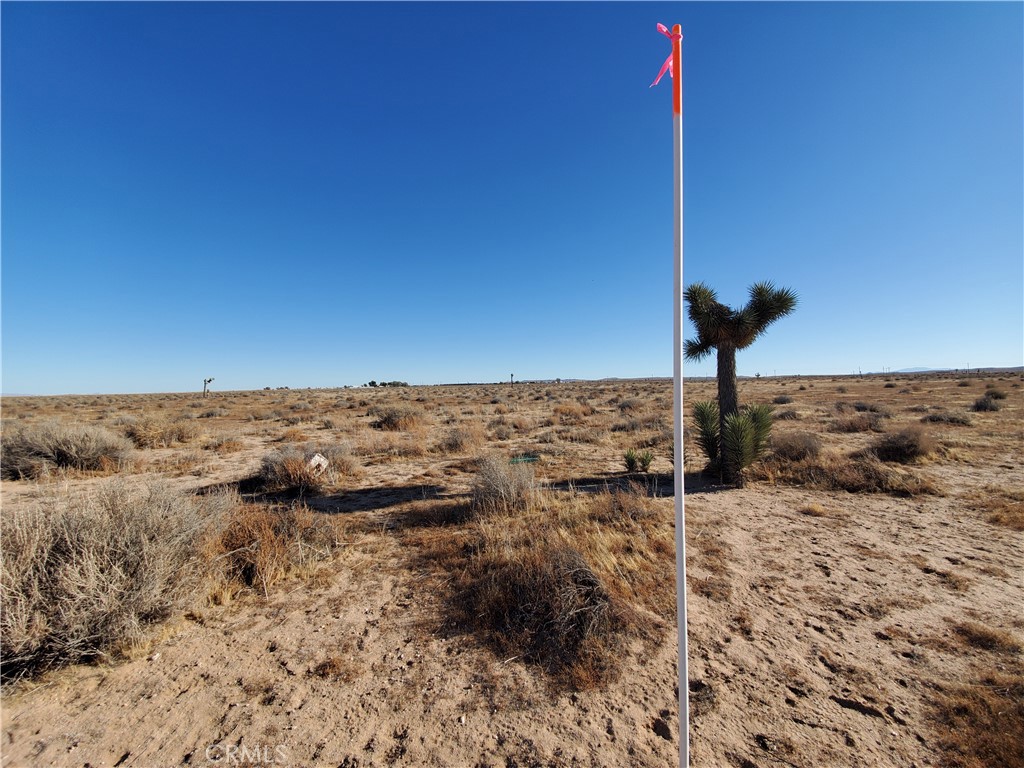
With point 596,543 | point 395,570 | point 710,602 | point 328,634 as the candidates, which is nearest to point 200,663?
point 328,634

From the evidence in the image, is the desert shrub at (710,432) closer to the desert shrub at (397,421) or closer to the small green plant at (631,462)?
the small green plant at (631,462)

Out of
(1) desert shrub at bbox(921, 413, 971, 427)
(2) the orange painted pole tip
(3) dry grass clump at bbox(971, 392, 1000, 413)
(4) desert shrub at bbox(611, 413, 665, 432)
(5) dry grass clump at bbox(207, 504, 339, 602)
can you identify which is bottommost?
(5) dry grass clump at bbox(207, 504, 339, 602)

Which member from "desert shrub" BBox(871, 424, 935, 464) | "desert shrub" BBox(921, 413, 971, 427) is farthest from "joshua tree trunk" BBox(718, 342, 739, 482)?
"desert shrub" BBox(921, 413, 971, 427)

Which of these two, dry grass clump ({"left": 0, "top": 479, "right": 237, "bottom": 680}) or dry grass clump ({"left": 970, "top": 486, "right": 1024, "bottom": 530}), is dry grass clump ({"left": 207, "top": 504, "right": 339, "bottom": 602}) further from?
dry grass clump ({"left": 970, "top": 486, "right": 1024, "bottom": 530})

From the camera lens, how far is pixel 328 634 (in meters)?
3.56

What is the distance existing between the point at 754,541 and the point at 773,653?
2545 mm

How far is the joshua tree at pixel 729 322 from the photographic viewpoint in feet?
29.0

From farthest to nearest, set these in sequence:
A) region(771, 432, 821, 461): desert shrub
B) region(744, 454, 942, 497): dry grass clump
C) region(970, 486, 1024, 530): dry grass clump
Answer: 1. region(771, 432, 821, 461): desert shrub
2. region(744, 454, 942, 497): dry grass clump
3. region(970, 486, 1024, 530): dry grass clump

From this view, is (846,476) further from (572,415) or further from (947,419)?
(572,415)

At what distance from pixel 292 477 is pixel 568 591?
21.3 feet

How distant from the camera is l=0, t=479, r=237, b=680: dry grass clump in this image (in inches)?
113

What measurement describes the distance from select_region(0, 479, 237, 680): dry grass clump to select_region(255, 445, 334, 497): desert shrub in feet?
12.5

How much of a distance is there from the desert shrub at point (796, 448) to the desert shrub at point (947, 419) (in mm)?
10222

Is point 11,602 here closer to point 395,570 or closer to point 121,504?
point 121,504
